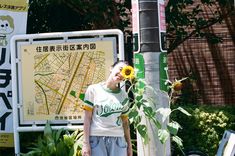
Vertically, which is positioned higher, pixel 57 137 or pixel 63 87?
pixel 63 87

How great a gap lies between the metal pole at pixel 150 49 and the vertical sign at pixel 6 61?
2300mm

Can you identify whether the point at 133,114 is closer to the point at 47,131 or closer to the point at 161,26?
the point at 161,26

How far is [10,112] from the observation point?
7465 mm

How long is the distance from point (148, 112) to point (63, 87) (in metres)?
1.88

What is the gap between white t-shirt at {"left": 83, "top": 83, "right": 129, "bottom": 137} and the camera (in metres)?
5.74

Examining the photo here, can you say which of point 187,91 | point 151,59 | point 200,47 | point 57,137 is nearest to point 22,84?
point 57,137

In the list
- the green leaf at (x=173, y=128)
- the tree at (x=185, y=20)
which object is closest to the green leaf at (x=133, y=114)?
the green leaf at (x=173, y=128)

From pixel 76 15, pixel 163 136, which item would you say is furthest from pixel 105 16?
pixel 163 136

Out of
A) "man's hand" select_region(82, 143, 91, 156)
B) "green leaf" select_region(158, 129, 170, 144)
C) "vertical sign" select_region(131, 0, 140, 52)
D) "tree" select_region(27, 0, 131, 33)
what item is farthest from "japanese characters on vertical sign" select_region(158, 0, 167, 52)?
"tree" select_region(27, 0, 131, 33)

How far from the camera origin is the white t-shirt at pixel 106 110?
18.8ft

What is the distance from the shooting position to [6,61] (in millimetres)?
7488

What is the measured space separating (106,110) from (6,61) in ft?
7.71

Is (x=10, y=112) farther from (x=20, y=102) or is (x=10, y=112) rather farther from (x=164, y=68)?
(x=164, y=68)

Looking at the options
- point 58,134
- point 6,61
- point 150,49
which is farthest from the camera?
point 6,61
